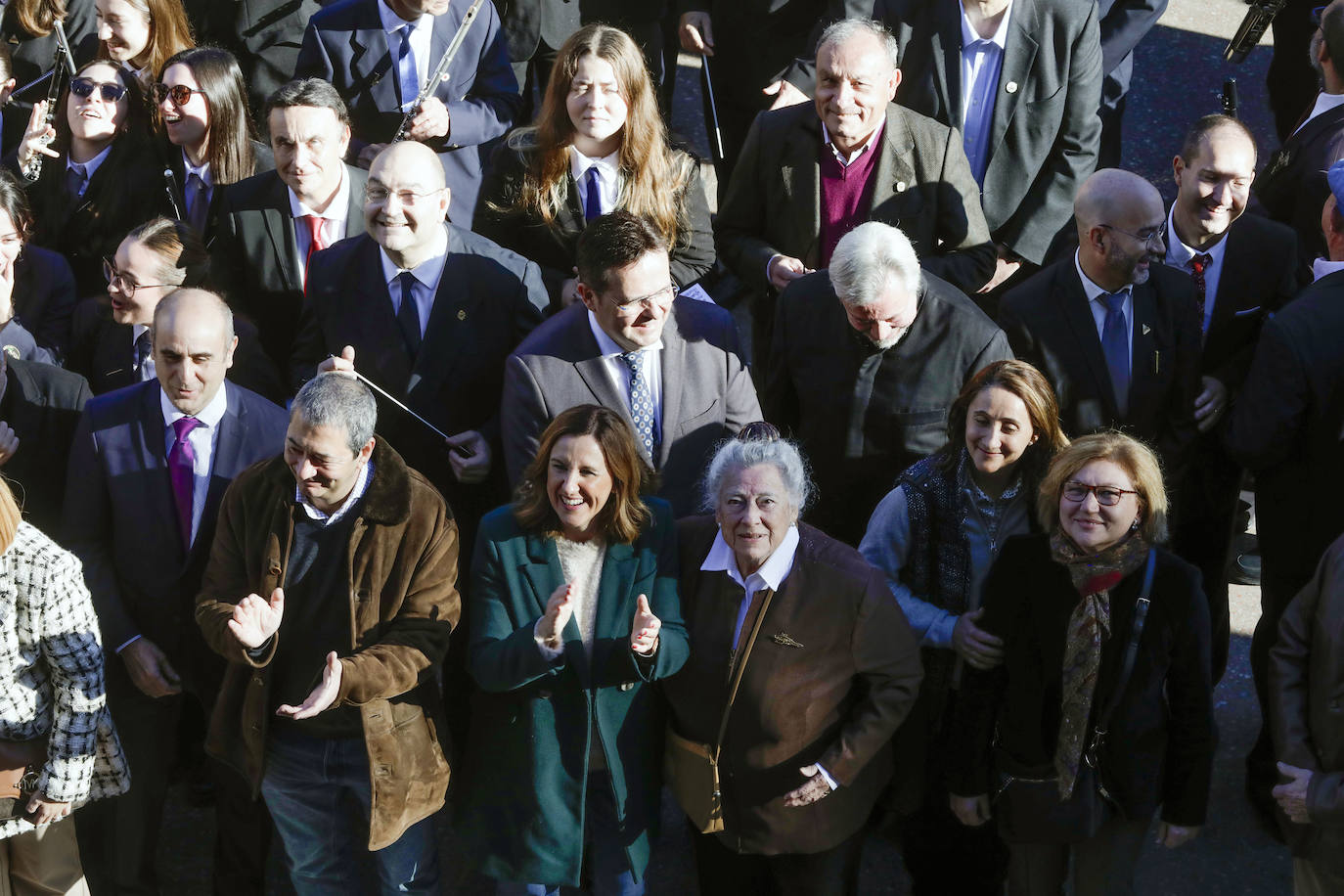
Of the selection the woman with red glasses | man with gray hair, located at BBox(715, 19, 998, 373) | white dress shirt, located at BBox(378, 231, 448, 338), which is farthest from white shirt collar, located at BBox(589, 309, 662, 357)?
the woman with red glasses

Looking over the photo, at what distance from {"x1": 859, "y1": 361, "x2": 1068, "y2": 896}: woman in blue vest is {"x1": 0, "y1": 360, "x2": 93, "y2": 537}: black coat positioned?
239 cm

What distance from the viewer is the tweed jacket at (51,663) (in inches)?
155

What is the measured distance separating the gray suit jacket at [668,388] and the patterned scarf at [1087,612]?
3.98ft

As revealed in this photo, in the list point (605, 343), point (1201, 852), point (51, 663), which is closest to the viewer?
point (51, 663)

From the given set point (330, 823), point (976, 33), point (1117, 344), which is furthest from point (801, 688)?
point (976, 33)

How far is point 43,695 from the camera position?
4.09 metres

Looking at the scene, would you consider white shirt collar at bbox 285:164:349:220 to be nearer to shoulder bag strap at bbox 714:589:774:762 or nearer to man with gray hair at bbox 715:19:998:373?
man with gray hair at bbox 715:19:998:373

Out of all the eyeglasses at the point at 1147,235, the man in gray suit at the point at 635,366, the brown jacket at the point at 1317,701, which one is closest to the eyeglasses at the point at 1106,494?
the brown jacket at the point at 1317,701

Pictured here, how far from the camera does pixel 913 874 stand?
474 cm

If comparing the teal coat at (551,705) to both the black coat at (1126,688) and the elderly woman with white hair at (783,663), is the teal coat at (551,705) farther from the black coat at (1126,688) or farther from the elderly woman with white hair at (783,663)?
the black coat at (1126,688)

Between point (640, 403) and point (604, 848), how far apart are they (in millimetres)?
1307

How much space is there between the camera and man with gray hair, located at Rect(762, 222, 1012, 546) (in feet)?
15.1

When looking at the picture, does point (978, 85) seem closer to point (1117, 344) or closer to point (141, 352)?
point (1117, 344)

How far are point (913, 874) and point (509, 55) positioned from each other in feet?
12.3
